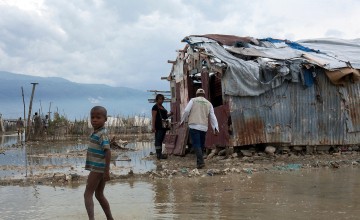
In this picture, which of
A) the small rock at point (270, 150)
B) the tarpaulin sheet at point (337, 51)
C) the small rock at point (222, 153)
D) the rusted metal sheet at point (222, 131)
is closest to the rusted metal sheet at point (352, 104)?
the tarpaulin sheet at point (337, 51)

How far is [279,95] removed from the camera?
10.9 m

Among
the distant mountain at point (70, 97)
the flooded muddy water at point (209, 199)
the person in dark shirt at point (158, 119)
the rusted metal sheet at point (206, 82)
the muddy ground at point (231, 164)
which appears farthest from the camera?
the distant mountain at point (70, 97)

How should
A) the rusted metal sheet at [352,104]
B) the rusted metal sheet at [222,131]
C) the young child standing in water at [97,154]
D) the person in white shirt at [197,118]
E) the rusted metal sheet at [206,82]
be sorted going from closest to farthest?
the young child standing in water at [97,154] → the person in white shirt at [197,118] → the rusted metal sheet at [222,131] → the rusted metal sheet at [352,104] → the rusted metal sheet at [206,82]

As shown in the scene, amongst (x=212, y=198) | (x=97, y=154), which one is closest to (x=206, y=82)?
(x=212, y=198)

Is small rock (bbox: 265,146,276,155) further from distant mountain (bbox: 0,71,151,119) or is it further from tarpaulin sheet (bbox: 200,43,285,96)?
distant mountain (bbox: 0,71,151,119)

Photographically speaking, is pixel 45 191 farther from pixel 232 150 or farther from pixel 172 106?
pixel 172 106

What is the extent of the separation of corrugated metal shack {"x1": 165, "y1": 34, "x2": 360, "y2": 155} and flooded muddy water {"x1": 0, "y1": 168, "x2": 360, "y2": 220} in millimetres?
3426

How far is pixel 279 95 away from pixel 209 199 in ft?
20.0

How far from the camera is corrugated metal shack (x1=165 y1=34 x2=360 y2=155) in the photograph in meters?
10.6

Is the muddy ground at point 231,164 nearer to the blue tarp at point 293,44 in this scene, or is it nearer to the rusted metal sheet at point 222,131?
A: the rusted metal sheet at point 222,131

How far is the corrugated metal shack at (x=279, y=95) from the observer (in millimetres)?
10562

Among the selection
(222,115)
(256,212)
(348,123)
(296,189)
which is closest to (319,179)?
(296,189)

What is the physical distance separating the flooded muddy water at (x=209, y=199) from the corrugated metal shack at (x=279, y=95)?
3426mm

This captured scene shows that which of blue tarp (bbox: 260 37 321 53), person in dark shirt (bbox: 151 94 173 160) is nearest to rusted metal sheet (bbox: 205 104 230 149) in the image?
person in dark shirt (bbox: 151 94 173 160)
